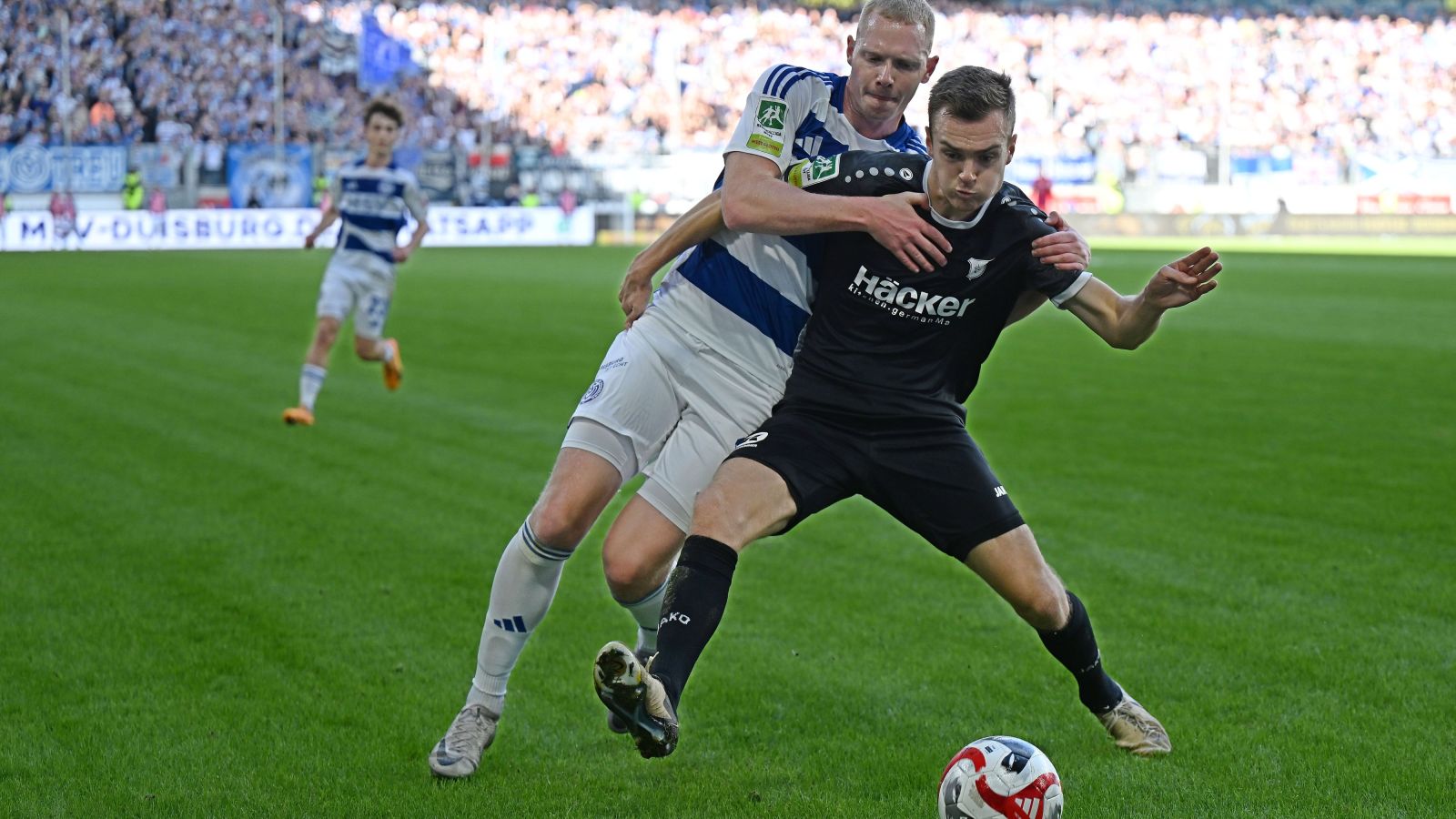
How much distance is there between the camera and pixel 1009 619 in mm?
6324

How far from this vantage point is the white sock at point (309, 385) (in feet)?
39.1

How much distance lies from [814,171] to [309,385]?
8166 millimetres

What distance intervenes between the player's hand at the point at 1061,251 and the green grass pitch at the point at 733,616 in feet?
4.55

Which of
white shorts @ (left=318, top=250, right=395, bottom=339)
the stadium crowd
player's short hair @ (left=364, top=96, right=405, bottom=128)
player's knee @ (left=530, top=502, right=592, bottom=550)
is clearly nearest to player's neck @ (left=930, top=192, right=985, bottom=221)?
player's knee @ (left=530, top=502, right=592, bottom=550)

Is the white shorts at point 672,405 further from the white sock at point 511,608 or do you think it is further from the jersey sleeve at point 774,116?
the jersey sleeve at point 774,116

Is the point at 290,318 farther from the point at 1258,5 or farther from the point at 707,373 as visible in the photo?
the point at 1258,5

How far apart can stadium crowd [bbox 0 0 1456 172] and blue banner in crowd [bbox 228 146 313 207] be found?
213cm

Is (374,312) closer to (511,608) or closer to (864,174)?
(511,608)

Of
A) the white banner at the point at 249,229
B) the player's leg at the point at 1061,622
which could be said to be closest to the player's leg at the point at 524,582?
the player's leg at the point at 1061,622

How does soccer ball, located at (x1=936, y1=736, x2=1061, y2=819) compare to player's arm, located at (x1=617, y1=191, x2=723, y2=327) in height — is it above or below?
below

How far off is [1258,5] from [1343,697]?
54.9 m

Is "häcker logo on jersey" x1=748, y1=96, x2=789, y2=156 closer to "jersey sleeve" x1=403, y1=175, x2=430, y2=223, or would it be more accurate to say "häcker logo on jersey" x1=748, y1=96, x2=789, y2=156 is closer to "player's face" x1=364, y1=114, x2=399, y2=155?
"player's face" x1=364, y1=114, x2=399, y2=155

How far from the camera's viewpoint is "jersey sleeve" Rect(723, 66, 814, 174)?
4.50 meters

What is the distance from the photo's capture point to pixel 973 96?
161 inches
